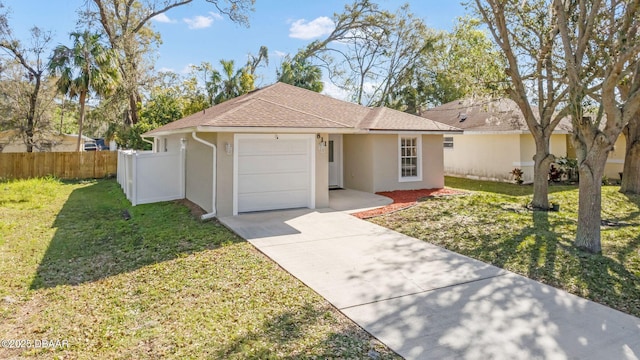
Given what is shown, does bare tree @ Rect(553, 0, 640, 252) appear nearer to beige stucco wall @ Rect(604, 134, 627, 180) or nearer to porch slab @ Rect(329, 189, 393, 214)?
porch slab @ Rect(329, 189, 393, 214)

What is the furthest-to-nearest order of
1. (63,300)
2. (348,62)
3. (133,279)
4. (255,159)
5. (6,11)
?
(348,62)
(6,11)
(255,159)
(133,279)
(63,300)

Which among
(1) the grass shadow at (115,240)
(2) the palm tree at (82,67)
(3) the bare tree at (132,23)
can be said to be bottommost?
(1) the grass shadow at (115,240)

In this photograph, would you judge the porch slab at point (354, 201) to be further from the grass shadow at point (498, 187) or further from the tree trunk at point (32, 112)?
the tree trunk at point (32, 112)

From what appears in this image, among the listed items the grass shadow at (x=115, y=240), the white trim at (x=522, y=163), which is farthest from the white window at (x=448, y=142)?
the grass shadow at (x=115, y=240)

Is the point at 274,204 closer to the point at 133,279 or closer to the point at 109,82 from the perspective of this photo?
the point at 133,279

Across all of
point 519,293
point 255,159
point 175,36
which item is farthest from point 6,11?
point 519,293

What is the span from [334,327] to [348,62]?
33.2 m

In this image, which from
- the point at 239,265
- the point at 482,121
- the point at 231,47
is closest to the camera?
the point at 239,265

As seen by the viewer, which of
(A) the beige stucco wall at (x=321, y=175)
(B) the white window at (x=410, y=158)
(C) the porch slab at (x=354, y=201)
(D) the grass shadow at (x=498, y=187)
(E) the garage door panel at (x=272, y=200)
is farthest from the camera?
(D) the grass shadow at (x=498, y=187)

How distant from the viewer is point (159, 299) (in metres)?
4.88

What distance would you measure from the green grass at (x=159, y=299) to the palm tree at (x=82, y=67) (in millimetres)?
14418

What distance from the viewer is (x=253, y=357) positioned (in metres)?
3.50

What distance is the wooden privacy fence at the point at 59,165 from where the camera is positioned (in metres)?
19.4

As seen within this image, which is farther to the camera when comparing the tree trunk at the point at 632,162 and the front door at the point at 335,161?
the front door at the point at 335,161
